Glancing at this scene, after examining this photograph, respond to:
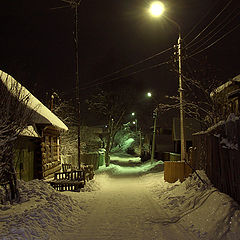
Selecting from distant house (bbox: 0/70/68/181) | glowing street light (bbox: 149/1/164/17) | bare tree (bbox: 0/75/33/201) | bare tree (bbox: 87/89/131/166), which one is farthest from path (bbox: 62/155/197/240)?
bare tree (bbox: 87/89/131/166)

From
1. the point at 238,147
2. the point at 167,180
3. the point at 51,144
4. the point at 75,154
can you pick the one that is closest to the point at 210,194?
the point at 238,147

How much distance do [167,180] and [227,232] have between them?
32.3 feet

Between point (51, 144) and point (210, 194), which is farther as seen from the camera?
point (51, 144)

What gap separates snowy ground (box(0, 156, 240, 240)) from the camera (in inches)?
244

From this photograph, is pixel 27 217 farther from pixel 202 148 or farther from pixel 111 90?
pixel 111 90

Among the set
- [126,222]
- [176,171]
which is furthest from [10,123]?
[176,171]

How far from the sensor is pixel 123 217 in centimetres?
829

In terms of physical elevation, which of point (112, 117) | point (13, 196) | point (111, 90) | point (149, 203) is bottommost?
point (149, 203)

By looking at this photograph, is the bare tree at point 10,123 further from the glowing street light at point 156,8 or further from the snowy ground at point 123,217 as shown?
the glowing street light at point 156,8

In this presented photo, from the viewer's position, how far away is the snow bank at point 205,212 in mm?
5964

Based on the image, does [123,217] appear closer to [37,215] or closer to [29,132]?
[37,215]

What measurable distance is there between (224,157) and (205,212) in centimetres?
176

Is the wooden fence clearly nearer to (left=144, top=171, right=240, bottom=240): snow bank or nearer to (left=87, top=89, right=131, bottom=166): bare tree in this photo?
(left=144, top=171, right=240, bottom=240): snow bank

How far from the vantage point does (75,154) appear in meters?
27.8
